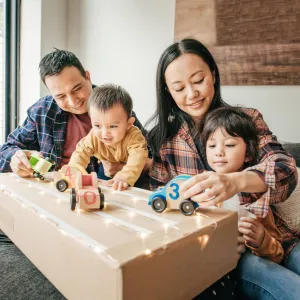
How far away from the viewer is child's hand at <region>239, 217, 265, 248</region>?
788 mm

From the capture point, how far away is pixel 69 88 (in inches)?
49.8

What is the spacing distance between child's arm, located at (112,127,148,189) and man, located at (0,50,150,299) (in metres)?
0.12

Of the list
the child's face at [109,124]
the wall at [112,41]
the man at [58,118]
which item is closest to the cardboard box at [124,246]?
the child's face at [109,124]

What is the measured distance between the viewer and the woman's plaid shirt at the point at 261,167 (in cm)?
83

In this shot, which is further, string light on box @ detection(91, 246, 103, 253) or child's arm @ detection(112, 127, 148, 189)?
child's arm @ detection(112, 127, 148, 189)

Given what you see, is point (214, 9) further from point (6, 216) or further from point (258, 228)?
point (6, 216)

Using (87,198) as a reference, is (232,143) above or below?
above

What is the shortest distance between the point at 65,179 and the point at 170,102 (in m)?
0.47

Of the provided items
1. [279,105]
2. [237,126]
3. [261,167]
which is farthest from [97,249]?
[279,105]

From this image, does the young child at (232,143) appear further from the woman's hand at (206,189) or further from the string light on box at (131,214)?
the string light on box at (131,214)

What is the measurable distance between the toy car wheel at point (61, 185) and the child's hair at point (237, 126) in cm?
44

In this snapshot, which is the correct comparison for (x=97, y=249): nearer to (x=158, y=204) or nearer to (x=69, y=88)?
(x=158, y=204)

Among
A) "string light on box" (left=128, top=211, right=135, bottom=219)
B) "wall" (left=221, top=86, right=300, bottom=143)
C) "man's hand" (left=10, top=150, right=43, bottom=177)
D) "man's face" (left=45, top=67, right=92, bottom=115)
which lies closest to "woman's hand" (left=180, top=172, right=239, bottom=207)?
"string light on box" (left=128, top=211, right=135, bottom=219)

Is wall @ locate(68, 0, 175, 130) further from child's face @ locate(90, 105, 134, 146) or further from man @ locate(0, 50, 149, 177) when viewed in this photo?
child's face @ locate(90, 105, 134, 146)
